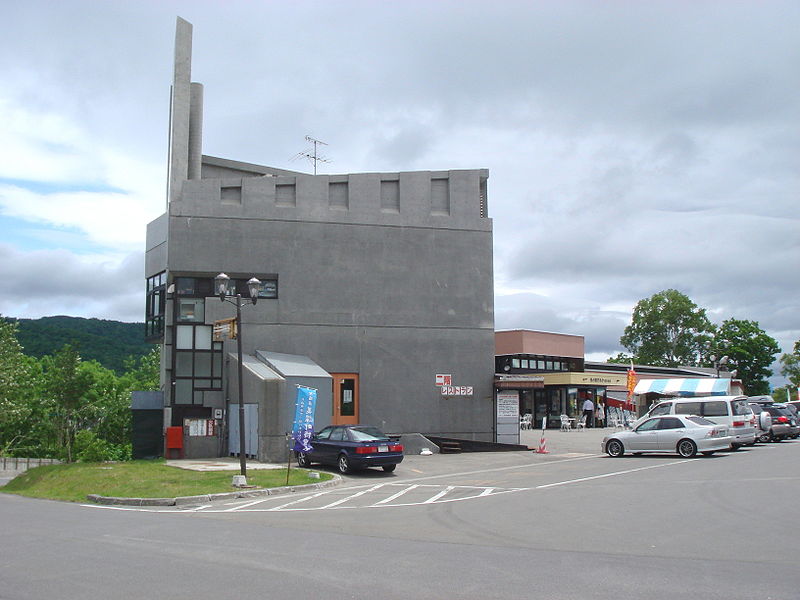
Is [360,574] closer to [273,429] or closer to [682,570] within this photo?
[682,570]

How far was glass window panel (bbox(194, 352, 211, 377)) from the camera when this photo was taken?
30812 millimetres

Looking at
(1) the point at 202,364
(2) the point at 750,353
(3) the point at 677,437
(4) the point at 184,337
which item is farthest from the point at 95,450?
(2) the point at 750,353

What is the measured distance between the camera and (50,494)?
69.0 ft

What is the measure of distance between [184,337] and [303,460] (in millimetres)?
8698

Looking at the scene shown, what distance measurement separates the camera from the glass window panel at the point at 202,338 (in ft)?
102

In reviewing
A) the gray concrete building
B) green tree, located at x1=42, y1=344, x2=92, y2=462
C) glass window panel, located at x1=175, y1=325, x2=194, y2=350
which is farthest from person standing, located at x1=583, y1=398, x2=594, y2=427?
green tree, located at x1=42, y1=344, x2=92, y2=462

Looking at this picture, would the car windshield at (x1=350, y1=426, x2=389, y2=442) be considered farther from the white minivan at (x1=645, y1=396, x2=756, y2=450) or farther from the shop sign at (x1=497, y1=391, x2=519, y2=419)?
the white minivan at (x1=645, y1=396, x2=756, y2=450)

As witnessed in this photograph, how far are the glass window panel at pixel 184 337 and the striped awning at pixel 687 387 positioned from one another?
23.4m

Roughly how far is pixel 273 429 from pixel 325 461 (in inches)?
127

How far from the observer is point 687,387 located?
4084cm

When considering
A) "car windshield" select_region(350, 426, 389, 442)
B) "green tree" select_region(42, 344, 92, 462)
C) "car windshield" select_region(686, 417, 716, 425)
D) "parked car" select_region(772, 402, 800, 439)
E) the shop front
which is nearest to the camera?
"car windshield" select_region(350, 426, 389, 442)

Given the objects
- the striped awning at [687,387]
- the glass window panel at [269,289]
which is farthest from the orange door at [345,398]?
the striped awning at [687,387]

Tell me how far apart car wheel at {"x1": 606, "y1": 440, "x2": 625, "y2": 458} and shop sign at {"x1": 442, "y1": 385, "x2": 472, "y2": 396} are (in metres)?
7.81

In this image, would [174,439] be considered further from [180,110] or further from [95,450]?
[180,110]
